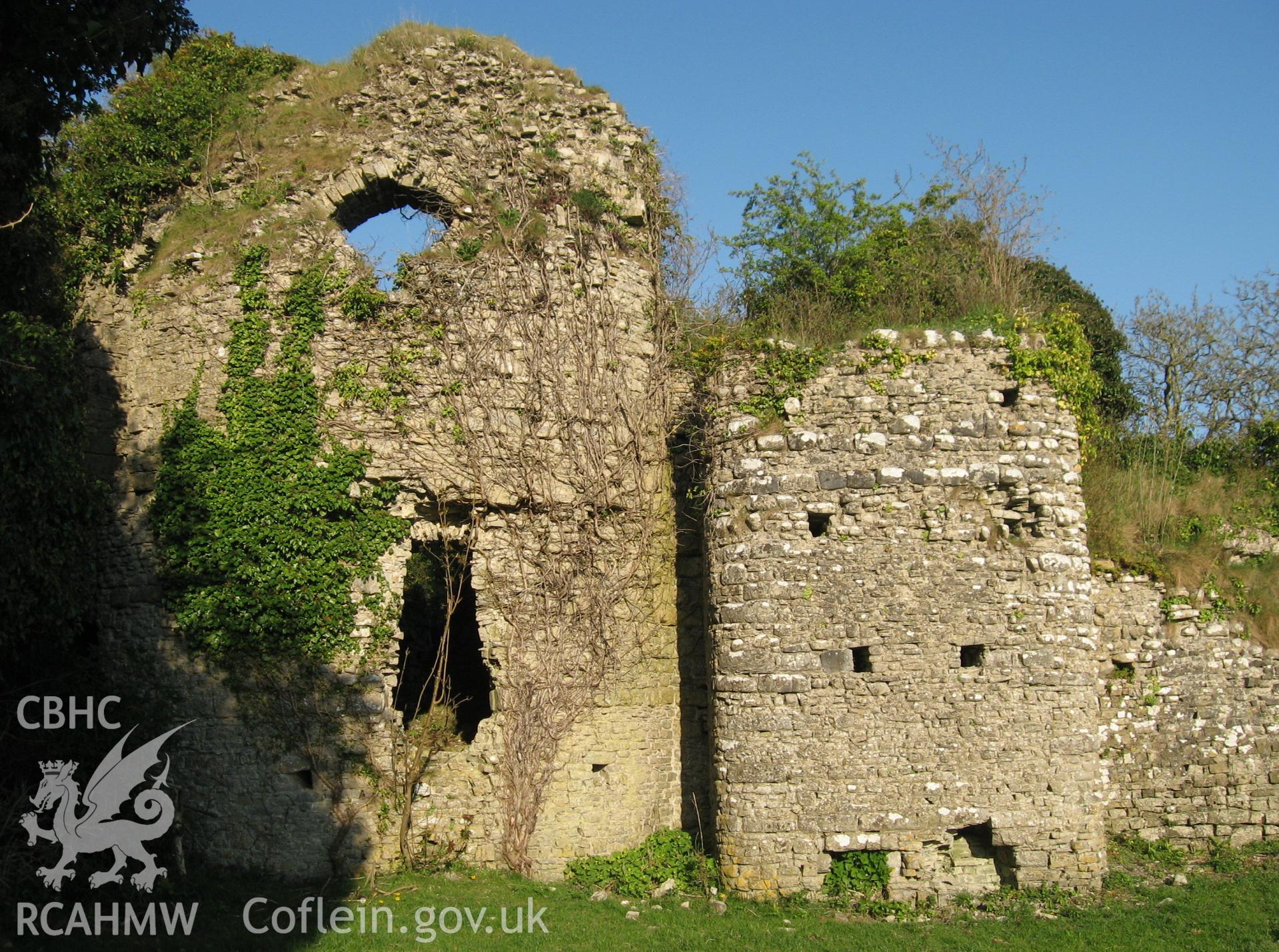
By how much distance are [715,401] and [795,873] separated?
4.40 m

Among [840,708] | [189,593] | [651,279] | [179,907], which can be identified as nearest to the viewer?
[179,907]

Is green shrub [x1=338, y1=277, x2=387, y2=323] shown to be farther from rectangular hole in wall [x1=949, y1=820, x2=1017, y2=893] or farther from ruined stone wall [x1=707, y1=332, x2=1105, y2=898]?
rectangular hole in wall [x1=949, y1=820, x2=1017, y2=893]

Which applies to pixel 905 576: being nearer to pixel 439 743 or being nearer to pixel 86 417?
pixel 439 743

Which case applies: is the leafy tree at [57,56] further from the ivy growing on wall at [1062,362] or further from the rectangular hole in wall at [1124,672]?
the rectangular hole in wall at [1124,672]

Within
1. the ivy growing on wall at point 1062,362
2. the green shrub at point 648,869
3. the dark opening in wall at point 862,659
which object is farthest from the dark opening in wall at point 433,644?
the ivy growing on wall at point 1062,362

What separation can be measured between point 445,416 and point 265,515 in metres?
1.96

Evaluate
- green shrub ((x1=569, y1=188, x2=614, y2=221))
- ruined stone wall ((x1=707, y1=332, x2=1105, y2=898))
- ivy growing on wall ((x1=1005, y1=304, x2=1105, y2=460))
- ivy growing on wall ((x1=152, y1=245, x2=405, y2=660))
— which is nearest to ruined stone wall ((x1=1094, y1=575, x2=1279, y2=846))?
ruined stone wall ((x1=707, y1=332, x2=1105, y2=898))

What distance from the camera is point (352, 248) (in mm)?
10336

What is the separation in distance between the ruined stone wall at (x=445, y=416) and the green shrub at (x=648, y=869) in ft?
0.69

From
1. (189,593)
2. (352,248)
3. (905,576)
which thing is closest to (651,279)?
(352,248)

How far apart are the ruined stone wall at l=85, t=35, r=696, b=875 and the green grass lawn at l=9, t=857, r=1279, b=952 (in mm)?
612

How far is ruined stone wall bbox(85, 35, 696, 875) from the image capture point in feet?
30.6

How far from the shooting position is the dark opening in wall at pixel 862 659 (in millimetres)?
8953

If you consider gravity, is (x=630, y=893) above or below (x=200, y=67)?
below
